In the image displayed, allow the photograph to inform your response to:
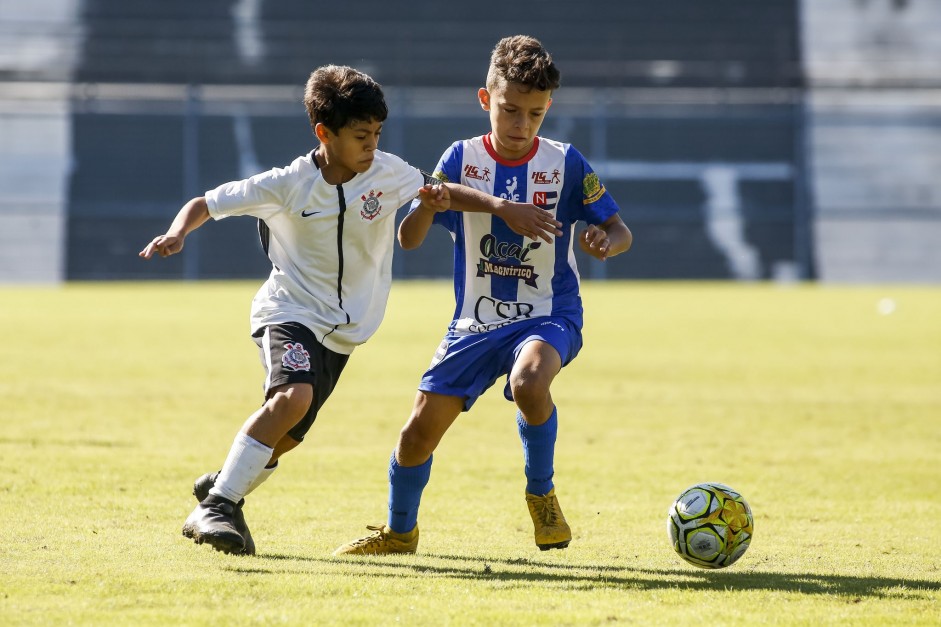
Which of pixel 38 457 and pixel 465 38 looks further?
pixel 465 38

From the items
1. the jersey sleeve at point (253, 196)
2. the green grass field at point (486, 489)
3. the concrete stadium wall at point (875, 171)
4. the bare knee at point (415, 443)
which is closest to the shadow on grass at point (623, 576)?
the green grass field at point (486, 489)

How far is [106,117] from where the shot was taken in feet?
105

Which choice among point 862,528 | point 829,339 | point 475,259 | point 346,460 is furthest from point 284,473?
point 829,339

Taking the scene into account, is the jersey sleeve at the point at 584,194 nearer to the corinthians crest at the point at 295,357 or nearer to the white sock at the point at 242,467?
the corinthians crest at the point at 295,357

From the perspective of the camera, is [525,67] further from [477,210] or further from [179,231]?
[179,231]

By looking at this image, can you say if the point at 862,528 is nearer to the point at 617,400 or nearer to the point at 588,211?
the point at 588,211

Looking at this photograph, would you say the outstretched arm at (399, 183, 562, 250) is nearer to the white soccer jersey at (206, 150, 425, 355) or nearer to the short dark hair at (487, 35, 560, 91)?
the white soccer jersey at (206, 150, 425, 355)

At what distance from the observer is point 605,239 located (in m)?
4.73

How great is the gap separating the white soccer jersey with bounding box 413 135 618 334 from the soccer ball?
83cm

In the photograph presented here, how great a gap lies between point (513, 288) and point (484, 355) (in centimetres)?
29

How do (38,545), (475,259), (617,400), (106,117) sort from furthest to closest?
(106,117)
(617,400)
(475,259)
(38,545)

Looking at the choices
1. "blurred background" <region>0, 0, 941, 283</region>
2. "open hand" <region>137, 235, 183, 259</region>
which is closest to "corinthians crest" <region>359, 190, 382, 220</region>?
"open hand" <region>137, 235, 183, 259</region>

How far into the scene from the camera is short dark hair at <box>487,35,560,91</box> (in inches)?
189

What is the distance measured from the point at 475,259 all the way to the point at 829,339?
471 inches
